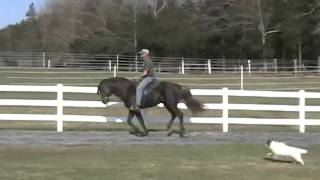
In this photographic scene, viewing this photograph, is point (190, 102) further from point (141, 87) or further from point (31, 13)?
point (31, 13)

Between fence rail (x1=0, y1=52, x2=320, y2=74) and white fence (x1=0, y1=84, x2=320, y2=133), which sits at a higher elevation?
fence rail (x1=0, y1=52, x2=320, y2=74)

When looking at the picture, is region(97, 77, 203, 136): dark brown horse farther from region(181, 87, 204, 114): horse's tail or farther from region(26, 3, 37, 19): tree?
region(26, 3, 37, 19): tree

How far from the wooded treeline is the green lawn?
4820 centimetres

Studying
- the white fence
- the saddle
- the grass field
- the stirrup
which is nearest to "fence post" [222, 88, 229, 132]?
the white fence

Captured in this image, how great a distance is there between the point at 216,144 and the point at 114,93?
3.26 m

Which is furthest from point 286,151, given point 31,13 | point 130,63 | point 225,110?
point 31,13

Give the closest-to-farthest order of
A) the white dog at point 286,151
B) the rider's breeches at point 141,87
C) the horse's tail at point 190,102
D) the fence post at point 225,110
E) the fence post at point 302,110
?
the white dog at point 286,151, the rider's breeches at point 141,87, the horse's tail at point 190,102, the fence post at point 225,110, the fence post at point 302,110

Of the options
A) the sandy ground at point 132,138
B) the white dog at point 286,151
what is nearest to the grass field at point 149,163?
the white dog at point 286,151

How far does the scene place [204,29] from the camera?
71.6m

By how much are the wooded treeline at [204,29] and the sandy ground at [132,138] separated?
44.3m

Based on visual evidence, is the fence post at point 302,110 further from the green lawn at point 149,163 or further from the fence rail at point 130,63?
the fence rail at point 130,63

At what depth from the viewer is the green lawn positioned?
1073 cm

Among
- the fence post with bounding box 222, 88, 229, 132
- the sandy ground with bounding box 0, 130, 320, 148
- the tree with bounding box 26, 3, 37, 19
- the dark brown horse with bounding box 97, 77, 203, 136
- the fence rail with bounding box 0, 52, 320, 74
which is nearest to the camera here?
the sandy ground with bounding box 0, 130, 320, 148

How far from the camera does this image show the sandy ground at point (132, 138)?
14898 mm
